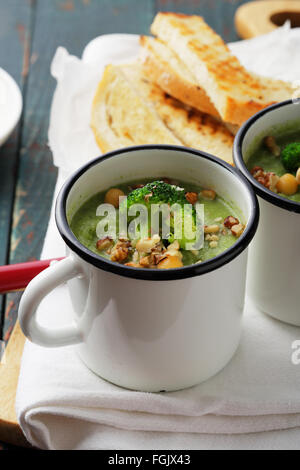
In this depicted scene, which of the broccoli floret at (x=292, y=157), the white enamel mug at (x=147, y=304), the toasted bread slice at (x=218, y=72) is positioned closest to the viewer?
the white enamel mug at (x=147, y=304)

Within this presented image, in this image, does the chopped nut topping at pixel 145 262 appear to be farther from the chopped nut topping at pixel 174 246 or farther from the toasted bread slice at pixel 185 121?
the toasted bread slice at pixel 185 121

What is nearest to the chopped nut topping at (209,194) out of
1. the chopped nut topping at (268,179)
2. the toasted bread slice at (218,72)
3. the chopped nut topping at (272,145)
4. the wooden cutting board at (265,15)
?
the chopped nut topping at (268,179)

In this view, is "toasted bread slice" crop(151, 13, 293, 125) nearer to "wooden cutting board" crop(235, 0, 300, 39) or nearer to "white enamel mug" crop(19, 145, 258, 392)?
"wooden cutting board" crop(235, 0, 300, 39)

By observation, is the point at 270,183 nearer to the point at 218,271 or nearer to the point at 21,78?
the point at 218,271

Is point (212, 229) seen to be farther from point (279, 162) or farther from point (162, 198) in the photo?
point (279, 162)

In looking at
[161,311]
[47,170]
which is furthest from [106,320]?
[47,170]
